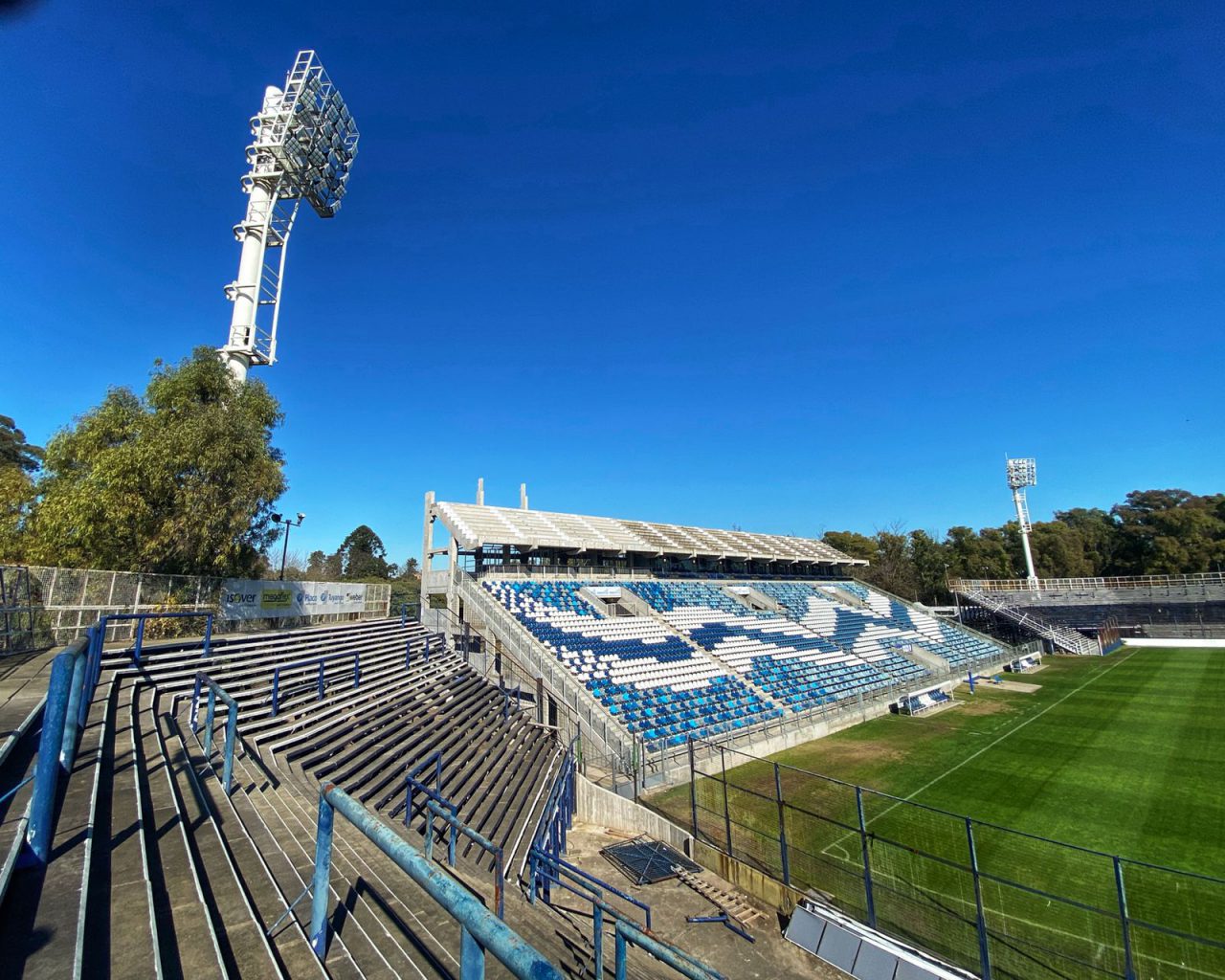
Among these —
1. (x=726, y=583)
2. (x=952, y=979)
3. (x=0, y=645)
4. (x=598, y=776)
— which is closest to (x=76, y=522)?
(x=0, y=645)

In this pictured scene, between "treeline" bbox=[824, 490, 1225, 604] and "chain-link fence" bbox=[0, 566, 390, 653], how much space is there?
66.9 m

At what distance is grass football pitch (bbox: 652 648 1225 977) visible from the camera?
8.25 metres

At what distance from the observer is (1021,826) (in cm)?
1193

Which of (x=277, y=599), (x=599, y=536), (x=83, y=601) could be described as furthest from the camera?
(x=599, y=536)

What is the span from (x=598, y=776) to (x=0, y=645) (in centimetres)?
1326

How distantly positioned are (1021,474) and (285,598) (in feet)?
243

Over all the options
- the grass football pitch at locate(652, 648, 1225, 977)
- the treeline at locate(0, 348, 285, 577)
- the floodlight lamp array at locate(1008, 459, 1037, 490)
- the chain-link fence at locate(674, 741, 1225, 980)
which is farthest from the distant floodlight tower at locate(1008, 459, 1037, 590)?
the treeline at locate(0, 348, 285, 577)

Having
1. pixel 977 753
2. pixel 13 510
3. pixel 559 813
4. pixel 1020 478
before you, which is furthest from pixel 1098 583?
pixel 13 510

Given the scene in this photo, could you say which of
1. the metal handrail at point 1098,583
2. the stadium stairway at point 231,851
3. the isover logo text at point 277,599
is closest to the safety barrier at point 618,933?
the stadium stairway at point 231,851

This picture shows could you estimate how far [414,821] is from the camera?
880 cm

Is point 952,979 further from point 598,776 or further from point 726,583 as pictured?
point 726,583

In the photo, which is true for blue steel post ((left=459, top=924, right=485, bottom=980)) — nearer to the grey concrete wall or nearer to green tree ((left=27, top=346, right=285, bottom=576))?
the grey concrete wall

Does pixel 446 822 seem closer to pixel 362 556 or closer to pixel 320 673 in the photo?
pixel 320 673

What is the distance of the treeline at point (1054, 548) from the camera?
59.8 metres
